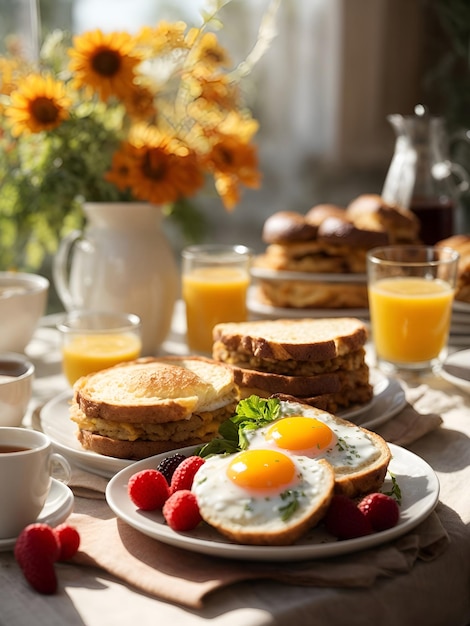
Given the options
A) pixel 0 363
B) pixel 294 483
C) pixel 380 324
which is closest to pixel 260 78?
pixel 380 324

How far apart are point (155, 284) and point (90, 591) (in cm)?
115

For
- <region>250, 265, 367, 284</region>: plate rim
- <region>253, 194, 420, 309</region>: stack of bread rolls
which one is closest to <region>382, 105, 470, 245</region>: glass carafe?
<region>253, 194, 420, 309</region>: stack of bread rolls

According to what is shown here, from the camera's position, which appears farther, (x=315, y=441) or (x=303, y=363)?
(x=303, y=363)

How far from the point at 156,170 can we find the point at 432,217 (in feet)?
3.19

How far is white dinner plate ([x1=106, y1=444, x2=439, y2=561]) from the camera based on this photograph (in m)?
1.10

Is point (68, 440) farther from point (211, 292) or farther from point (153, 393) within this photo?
point (211, 292)

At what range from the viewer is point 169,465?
1.31m

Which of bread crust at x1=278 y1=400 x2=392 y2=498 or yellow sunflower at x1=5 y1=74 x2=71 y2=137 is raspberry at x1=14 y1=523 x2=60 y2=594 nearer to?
bread crust at x1=278 y1=400 x2=392 y2=498

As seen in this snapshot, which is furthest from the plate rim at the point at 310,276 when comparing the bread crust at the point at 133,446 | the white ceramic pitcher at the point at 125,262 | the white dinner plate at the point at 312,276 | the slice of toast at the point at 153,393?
the bread crust at the point at 133,446

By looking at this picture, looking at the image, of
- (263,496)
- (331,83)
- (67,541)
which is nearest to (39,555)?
(67,541)

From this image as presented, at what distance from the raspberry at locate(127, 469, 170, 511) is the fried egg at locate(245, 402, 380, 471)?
143 mm

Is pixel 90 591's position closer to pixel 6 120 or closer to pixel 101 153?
pixel 101 153

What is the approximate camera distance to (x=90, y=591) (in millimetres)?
1109

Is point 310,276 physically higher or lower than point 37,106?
lower
